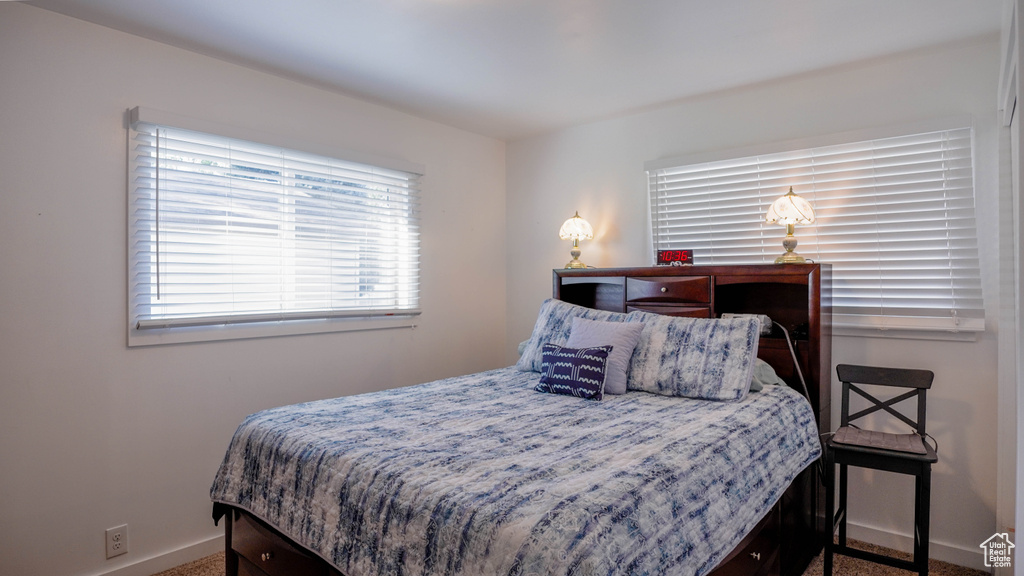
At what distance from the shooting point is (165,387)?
264 cm

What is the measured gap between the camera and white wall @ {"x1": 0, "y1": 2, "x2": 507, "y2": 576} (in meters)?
2.25

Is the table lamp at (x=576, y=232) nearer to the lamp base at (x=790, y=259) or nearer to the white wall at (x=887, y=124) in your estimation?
the white wall at (x=887, y=124)

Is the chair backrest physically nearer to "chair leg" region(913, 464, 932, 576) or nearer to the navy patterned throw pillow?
"chair leg" region(913, 464, 932, 576)

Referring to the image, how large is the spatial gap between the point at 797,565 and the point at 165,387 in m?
3.00

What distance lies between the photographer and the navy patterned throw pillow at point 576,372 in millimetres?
2521

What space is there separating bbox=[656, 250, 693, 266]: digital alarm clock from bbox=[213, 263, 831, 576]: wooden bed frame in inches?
5.1

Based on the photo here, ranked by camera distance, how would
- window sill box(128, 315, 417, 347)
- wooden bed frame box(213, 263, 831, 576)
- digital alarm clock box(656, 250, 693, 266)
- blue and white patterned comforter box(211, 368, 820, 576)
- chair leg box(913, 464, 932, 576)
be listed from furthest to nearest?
digital alarm clock box(656, 250, 693, 266), window sill box(128, 315, 417, 347), chair leg box(913, 464, 932, 576), wooden bed frame box(213, 263, 831, 576), blue and white patterned comforter box(211, 368, 820, 576)

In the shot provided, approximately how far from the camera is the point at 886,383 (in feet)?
8.60

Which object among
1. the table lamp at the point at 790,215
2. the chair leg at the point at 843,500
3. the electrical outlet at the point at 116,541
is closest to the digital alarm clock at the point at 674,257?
the table lamp at the point at 790,215

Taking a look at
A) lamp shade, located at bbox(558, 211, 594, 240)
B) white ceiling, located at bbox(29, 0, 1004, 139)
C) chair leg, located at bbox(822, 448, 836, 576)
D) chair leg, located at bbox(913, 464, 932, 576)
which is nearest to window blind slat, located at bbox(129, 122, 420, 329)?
white ceiling, located at bbox(29, 0, 1004, 139)

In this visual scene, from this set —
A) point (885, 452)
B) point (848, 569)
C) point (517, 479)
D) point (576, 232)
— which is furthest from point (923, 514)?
point (576, 232)

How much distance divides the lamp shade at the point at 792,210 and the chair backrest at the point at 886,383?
763mm

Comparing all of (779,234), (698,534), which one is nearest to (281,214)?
(698,534)

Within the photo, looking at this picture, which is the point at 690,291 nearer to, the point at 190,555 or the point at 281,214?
the point at 281,214
